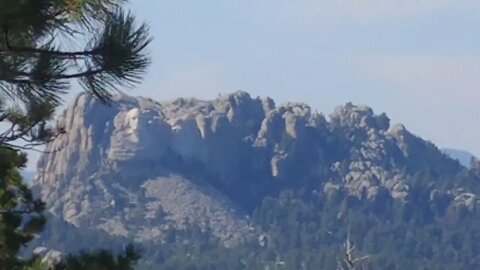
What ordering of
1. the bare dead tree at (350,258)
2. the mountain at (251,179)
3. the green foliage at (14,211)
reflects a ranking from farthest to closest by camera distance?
the mountain at (251,179) → the green foliage at (14,211) → the bare dead tree at (350,258)

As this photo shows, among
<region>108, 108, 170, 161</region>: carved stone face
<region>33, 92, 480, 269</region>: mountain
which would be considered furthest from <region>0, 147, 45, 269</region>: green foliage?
<region>108, 108, 170, 161</region>: carved stone face

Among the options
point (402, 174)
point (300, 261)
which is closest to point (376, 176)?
point (402, 174)

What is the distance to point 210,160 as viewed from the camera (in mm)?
176000

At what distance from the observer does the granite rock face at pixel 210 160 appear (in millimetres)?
→ 162000

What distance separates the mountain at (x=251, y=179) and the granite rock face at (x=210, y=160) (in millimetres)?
169

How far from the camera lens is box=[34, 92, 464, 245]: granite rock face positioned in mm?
162000

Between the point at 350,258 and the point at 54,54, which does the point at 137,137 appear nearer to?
the point at 350,258

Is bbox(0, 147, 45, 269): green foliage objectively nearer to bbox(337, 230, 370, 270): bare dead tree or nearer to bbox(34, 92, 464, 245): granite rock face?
bbox(337, 230, 370, 270): bare dead tree

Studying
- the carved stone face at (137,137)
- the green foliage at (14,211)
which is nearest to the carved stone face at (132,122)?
the carved stone face at (137,137)

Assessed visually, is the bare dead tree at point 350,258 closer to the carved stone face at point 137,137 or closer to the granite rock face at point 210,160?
the granite rock face at point 210,160

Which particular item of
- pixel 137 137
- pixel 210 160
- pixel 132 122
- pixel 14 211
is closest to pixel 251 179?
pixel 210 160

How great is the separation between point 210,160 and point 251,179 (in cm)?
1056

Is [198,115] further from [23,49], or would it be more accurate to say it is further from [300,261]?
[23,49]

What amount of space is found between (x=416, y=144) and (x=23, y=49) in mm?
175674
